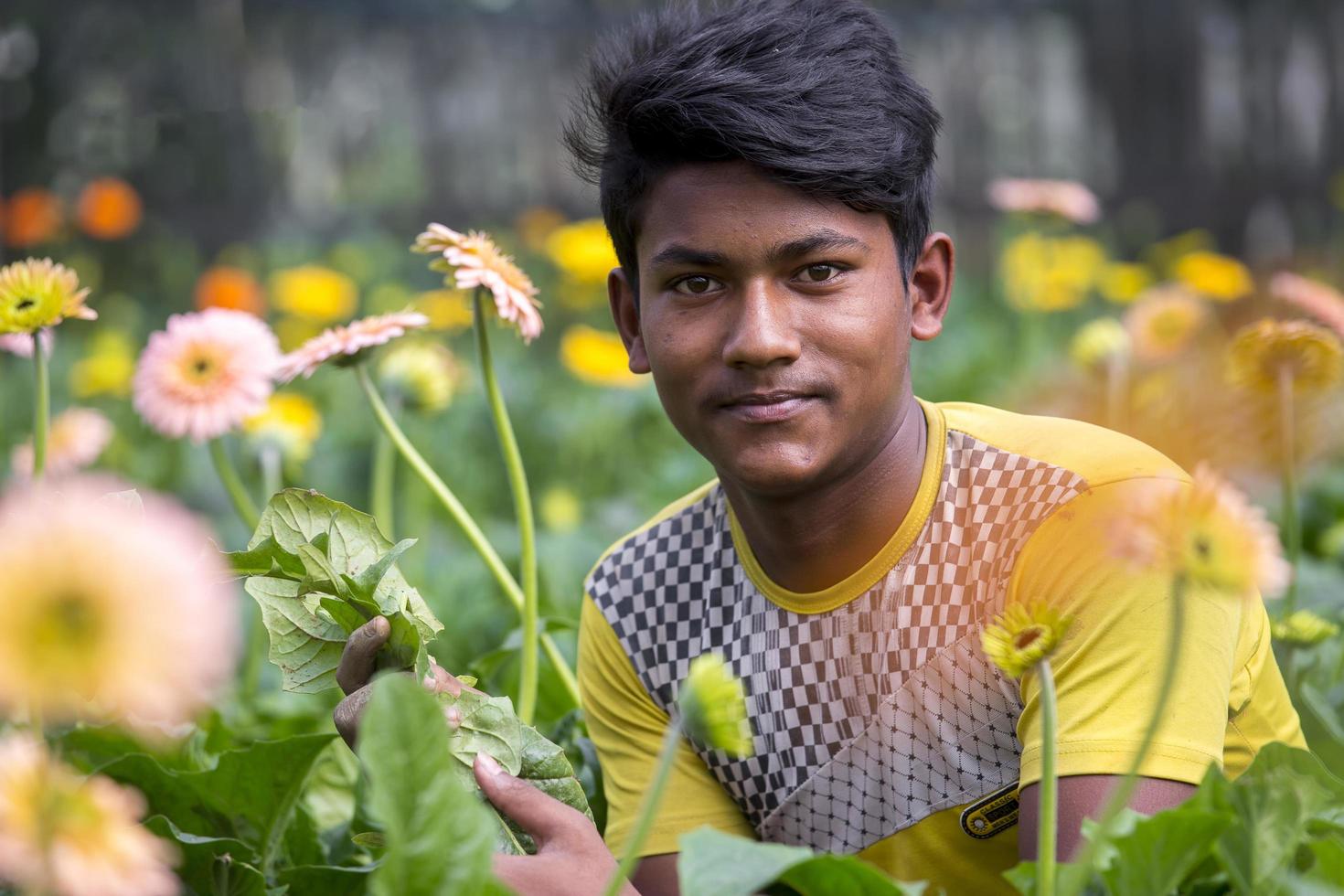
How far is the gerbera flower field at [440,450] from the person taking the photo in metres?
0.82

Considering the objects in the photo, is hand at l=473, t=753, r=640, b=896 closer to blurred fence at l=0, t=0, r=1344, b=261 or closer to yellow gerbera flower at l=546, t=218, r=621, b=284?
yellow gerbera flower at l=546, t=218, r=621, b=284

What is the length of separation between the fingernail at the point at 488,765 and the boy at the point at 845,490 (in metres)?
0.13

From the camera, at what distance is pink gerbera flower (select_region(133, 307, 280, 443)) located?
1.79 m

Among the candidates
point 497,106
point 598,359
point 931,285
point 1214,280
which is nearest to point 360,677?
point 931,285

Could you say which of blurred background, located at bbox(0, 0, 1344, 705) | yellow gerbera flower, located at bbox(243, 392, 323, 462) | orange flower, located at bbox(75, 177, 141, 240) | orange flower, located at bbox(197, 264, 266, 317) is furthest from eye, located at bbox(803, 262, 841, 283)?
orange flower, located at bbox(75, 177, 141, 240)

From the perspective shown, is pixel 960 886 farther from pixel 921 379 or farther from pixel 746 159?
pixel 921 379

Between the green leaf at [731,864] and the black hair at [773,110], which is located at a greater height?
the black hair at [773,110]

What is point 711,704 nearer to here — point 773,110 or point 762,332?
point 762,332

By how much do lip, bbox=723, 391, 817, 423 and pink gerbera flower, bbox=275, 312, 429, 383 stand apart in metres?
0.38

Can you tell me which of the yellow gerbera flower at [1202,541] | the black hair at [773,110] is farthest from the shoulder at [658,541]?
the yellow gerbera flower at [1202,541]

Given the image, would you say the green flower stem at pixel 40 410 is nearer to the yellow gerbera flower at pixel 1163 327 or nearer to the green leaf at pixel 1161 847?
the green leaf at pixel 1161 847

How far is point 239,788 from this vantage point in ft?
4.70

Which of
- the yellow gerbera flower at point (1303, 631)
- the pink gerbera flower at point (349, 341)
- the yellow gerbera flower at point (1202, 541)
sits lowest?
the yellow gerbera flower at point (1303, 631)

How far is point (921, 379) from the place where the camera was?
4.18 metres
